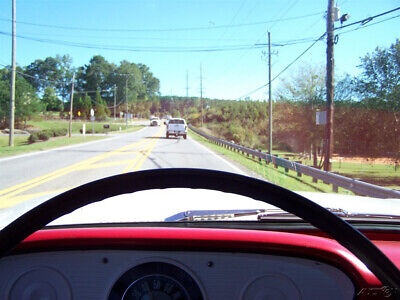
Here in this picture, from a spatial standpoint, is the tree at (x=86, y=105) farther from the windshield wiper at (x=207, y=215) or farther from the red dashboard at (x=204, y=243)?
the red dashboard at (x=204, y=243)

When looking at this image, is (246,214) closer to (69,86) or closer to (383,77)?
(383,77)

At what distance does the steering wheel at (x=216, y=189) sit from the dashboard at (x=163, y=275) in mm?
379

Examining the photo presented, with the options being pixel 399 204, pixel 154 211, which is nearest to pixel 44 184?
pixel 154 211

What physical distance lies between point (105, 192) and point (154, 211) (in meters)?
A: 1.57

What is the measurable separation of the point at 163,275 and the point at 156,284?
43mm

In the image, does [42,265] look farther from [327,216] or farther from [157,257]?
[327,216]

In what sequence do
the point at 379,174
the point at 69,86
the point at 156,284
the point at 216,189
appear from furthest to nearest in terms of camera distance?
the point at 69,86, the point at 379,174, the point at 156,284, the point at 216,189

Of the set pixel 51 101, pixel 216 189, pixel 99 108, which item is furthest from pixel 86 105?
pixel 216 189

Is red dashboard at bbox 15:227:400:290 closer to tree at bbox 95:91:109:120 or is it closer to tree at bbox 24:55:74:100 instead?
tree at bbox 24:55:74:100

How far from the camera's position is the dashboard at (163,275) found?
4.86 feet

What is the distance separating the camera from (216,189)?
3.78ft

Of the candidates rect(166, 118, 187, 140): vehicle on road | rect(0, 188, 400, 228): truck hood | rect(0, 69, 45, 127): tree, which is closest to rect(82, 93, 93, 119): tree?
rect(0, 69, 45, 127): tree

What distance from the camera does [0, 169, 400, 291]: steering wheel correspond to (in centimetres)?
113

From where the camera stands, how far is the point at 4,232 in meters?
1.14
